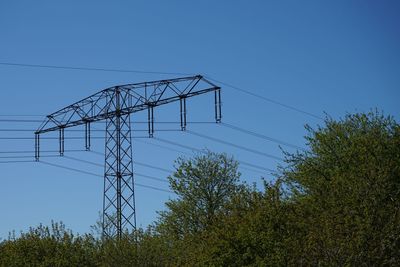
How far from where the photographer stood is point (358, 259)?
2678cm

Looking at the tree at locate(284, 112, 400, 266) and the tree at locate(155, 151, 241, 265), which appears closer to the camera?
the tree at locate(284, 112, 400, 266)

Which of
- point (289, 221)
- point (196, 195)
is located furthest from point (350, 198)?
point (196, 195)

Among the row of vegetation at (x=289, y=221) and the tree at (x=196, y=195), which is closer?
the row of vegetation at (x=289, y=221)

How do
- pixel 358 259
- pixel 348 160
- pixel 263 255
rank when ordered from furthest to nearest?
pixel 348 160 → pixel 263 255 → pixel 358 259

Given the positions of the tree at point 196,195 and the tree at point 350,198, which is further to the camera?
the tree at point 196,195

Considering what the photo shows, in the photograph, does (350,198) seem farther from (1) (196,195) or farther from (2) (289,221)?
(1) (196,195)

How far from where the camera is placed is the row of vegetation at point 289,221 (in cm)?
2850

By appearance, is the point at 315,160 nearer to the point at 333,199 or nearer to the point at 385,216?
the point at 333,199

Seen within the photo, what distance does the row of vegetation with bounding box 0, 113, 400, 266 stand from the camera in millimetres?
28500

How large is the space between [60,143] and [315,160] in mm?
17755

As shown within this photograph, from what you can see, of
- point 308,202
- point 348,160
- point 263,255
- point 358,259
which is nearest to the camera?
point 358,259

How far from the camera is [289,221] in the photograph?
3722cm

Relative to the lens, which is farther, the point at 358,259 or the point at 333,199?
the point at 333,199

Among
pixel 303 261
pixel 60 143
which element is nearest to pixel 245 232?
pixel 303 261
